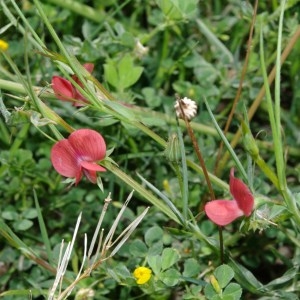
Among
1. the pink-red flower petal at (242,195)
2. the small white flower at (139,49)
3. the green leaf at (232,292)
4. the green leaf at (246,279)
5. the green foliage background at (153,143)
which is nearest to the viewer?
the pink-red flower petal at (242,195)

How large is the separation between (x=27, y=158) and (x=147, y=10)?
613 mm

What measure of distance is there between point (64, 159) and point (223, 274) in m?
0.35

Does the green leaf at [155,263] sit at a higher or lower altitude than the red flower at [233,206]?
lower

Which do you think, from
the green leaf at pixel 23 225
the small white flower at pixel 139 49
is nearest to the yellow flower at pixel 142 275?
the green leaf at pixel 23 225

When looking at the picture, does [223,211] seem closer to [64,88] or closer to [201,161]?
[201,161]

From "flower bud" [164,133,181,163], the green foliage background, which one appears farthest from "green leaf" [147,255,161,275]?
"flower bud" [164,133,181,163]

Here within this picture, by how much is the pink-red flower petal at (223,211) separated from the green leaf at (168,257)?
19 cm

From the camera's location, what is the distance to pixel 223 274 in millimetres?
1287

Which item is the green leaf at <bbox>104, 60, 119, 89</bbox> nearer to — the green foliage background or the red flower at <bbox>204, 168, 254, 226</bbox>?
the green foliage background

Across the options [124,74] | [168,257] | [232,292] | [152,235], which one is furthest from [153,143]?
[232,292]

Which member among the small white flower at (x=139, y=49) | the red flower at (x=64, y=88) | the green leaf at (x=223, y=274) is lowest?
the green leaf at (x=223, y=274)

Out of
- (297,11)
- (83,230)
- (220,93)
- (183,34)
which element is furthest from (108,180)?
(297,11)

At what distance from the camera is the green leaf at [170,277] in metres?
1.33

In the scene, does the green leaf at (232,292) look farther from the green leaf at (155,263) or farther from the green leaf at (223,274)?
the green leaf at (155,263)
